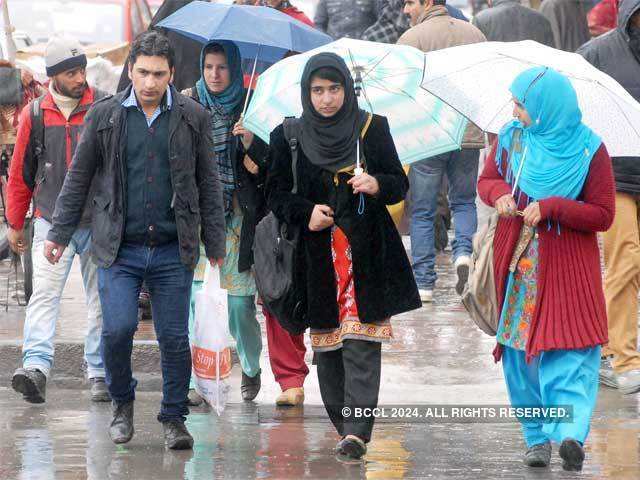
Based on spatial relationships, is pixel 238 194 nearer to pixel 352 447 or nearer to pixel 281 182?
pixel 281 182

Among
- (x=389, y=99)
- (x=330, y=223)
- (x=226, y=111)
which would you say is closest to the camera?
(x=330, y=223)

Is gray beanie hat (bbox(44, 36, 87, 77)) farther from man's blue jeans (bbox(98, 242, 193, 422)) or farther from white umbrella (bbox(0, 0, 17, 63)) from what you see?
white umbrella (bbox(0, 0, 17, 63))

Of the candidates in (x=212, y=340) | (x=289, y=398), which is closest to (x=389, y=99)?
(x=212, y=340)

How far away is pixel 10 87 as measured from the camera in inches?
420

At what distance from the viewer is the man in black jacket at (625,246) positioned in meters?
8.44

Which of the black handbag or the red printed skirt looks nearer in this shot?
the red printed skirt

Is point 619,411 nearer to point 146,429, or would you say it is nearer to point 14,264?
point 146,429

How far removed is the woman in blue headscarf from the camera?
6562mm

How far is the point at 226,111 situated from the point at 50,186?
1.07 meters

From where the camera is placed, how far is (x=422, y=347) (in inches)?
370

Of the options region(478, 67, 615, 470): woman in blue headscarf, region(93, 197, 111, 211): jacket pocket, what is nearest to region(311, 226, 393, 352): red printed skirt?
region(478, 67, 615, 470): woman in blue headscarf

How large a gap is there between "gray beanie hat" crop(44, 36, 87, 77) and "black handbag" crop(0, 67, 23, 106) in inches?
94.8

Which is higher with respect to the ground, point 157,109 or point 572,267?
point 157,109

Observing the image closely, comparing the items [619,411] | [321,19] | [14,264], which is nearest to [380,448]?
[619,411]
